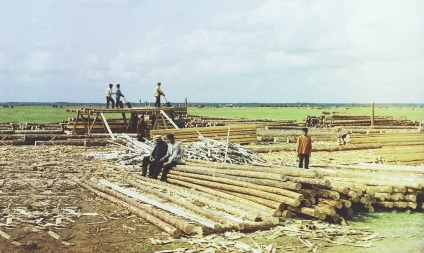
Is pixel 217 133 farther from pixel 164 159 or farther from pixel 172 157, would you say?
pixel 172 157

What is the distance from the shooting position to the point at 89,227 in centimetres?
803

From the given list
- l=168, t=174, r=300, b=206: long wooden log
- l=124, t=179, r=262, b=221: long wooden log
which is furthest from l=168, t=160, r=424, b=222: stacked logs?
l=124, t=179, r=262, b=221: long wooden log

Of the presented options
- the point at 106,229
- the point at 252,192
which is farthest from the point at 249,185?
the point at 106,229

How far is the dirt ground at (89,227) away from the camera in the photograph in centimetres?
699

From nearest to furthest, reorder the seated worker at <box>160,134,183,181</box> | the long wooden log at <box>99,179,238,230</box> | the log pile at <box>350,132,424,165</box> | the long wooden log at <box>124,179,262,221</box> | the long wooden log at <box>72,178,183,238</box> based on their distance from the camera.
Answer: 1. the long wooden log at <box>72,178,183,238</box>
2. the long wooden log at <box>99,179,238,230</box>
3. the long wooden log at <box>124,179,262,221</box>
4. the seated worker at <box>160,134,183,181</box>
5. the log pile at <box>350,132,424,165</box>

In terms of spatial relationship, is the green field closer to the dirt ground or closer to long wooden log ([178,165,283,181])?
long wooden log ([178,165,283,181])

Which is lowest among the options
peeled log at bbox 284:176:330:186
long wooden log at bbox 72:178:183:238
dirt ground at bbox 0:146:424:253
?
dirt ground at bbox 0:146:424:253

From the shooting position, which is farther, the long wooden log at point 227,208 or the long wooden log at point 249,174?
the long wooden log at point 249,174

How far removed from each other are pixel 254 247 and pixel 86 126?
71.2ft

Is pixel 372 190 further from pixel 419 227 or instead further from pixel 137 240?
pixel 137 240

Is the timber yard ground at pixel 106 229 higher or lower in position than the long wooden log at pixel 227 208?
lower

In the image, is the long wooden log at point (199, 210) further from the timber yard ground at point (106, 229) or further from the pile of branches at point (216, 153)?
the pile of branches at point (216, 153)

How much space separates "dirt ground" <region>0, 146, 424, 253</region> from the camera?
6.99 meters

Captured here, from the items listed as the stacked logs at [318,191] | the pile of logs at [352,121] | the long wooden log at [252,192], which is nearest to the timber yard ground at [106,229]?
the stacked logs at [318,191]
